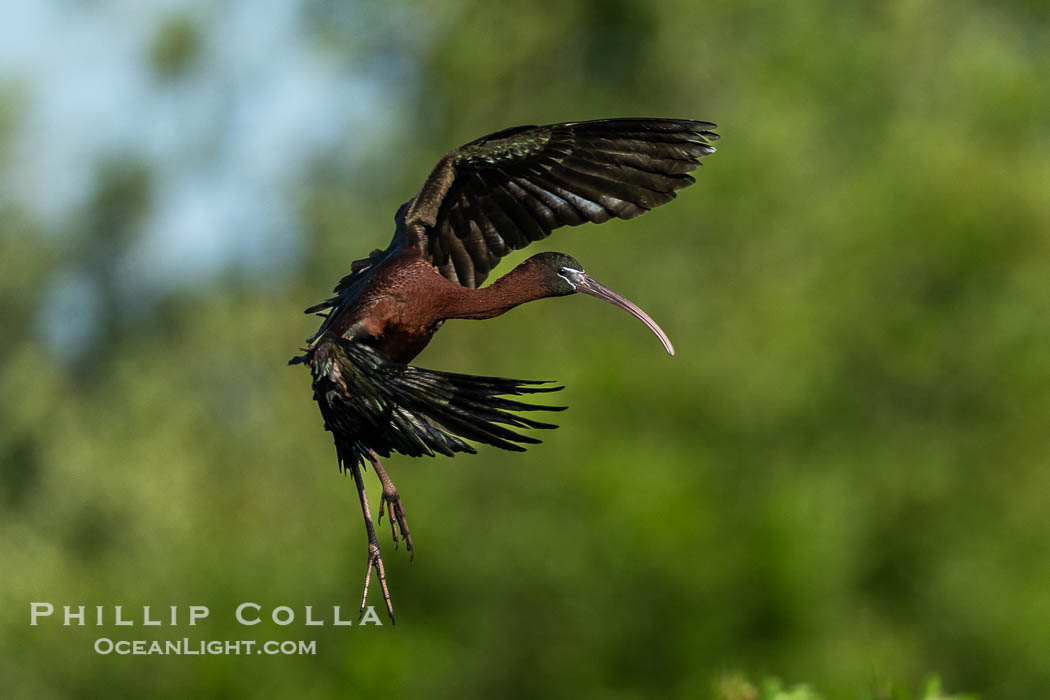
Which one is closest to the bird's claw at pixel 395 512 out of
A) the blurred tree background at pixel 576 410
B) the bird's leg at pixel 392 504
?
the bird's leg at pixel 392 504

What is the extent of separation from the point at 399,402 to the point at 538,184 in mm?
912

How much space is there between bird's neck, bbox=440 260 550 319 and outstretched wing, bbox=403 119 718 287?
19 cm

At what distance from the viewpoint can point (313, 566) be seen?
36469 millimetres

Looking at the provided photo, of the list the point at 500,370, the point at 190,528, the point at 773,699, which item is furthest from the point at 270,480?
the point at 773,699

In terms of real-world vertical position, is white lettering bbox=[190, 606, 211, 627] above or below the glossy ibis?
above

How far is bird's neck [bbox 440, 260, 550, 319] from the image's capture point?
3006 mm

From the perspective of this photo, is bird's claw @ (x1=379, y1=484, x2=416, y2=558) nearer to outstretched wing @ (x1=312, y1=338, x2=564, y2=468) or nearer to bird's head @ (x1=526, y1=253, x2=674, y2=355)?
outstretched wing @ (x1=312, y1=338, x2=564, y2=468)

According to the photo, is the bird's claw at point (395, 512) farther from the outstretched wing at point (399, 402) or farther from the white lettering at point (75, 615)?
the white lettering at point (75, 615)

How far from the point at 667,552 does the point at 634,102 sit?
638 inches

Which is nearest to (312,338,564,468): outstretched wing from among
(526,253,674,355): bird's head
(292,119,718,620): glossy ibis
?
(292,119,718,620): glossy ibis

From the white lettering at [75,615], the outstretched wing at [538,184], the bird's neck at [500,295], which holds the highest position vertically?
the white lettering at [75,615]

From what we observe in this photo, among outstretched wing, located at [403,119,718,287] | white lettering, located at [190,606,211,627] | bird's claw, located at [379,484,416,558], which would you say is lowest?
bird's claw, located at [379,484,416,558]

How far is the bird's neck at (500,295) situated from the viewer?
9.86ft

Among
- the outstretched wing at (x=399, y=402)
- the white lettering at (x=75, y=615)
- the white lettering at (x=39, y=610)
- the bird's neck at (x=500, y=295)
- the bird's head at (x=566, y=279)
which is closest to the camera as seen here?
the outstretched wing at (x=399, y=402)
